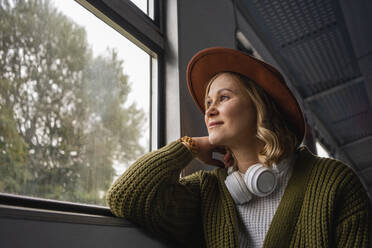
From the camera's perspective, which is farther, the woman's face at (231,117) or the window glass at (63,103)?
the woman's face at (231,117)

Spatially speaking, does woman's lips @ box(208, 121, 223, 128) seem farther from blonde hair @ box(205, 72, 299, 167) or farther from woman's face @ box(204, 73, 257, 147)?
blonde hair @ box(205, 72, 299, 167)

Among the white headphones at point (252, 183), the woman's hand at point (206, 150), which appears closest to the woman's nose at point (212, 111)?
the woman's hand at point (206, 150)

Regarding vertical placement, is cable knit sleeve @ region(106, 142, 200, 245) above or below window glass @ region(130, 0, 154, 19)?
below

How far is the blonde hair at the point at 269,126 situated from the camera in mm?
1174

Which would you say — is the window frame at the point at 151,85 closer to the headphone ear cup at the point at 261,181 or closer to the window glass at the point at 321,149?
the headphone ear cup at the point at 261,181

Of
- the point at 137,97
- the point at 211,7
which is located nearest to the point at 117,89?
the point at 137,97

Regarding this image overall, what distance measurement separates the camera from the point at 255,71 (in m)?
1.29

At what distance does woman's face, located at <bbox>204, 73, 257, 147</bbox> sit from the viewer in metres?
1.22

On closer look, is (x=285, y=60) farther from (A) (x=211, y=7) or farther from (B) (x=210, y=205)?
(B) (x=210, y=205)

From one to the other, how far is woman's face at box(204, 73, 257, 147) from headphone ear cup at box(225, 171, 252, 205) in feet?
0.46

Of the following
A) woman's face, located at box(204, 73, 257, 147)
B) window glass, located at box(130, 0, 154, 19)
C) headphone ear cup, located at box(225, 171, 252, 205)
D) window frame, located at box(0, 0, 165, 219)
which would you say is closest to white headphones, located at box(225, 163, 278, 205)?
headphone ear cup, located at box(225, 171, 252, 205)

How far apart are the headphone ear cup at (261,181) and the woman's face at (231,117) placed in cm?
15

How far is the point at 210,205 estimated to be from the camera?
1215mm

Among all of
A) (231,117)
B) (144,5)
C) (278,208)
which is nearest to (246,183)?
(278,208)
